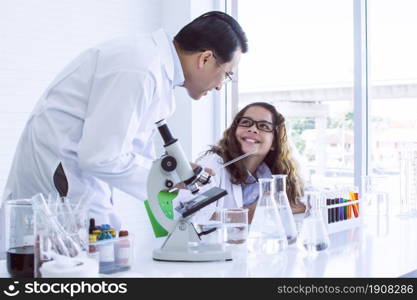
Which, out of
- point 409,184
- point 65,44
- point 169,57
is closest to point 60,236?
point 169,57

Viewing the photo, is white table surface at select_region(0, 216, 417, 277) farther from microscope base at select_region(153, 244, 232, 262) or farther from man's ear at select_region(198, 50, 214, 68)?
man's ear at select_region(198, 50, 214, 68)

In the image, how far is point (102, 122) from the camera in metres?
1.76

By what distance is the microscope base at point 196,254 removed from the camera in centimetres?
154

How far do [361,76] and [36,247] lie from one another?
246 centimetres

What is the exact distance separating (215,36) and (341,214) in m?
0.83

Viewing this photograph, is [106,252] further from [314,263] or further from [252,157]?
[252,157]

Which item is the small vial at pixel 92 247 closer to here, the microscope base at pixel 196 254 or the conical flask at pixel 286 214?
the microscope base at pixel 196 254

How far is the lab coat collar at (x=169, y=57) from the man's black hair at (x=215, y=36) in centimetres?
6

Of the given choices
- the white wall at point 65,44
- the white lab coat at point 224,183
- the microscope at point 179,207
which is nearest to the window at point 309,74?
the white wall at point 65,44

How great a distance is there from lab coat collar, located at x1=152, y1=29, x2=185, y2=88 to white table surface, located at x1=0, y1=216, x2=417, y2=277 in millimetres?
623

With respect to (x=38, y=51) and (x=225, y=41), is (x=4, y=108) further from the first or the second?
(x=225, y=41)

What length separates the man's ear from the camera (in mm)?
2000

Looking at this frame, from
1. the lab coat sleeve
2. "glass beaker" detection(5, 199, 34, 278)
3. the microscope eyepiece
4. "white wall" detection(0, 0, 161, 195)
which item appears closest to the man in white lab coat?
the lab coat sleeve

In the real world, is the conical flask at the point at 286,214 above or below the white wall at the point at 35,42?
below
